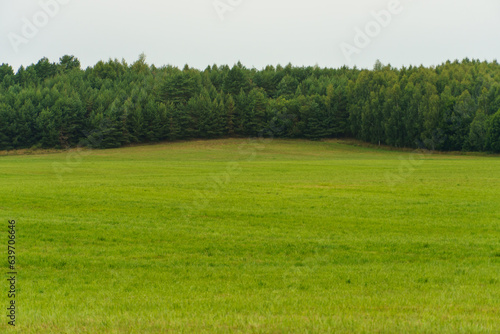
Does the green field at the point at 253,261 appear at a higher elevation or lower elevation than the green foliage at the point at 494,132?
lower

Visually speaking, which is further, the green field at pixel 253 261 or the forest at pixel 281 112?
the forest at pixel 281 112

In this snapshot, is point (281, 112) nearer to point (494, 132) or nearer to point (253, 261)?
point (494, 132)

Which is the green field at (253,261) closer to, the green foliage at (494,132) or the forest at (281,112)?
the green foliage at (494,132)

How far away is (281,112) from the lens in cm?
13400

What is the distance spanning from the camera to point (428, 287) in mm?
12680

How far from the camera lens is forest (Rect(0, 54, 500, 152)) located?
11144 cm

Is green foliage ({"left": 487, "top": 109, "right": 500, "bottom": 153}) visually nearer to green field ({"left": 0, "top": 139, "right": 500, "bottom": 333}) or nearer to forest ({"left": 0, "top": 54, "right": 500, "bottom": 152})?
forest ({"left": 0, "top": 54, "right": 500, "bottom": 152})

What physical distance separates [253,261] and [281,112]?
391ft

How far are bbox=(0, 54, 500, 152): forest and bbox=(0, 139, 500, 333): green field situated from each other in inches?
3236

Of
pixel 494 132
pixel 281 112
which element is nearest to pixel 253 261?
pixel 494 132

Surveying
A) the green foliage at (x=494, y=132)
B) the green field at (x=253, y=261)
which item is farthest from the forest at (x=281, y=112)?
the green field at (x=253, y=261)

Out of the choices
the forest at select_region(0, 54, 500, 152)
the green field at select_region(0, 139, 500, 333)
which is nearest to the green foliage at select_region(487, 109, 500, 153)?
the forest at select_region(0, 54, 500, 152)

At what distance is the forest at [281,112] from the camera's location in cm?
11144

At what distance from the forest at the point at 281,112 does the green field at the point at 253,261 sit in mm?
82188
